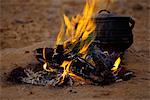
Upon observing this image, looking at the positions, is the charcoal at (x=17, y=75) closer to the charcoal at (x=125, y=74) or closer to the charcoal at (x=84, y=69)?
the charcoal at (x=84, y=69)

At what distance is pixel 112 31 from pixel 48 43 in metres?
1.77

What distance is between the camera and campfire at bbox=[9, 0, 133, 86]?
611 cm

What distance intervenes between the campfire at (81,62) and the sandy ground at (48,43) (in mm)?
168

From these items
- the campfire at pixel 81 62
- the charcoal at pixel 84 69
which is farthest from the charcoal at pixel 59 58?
the charcoal at pixel 84 69

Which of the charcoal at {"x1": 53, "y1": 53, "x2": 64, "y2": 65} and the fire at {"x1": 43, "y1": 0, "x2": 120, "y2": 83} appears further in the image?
the charcoal at {"x1": 53, "y1": 53, "x2": 64, "y2": 65}

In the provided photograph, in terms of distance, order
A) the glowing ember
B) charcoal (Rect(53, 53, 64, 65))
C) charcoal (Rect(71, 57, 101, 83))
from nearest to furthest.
Answer: 1. charcoal (Rect(71, 57, 101, 83))
2. charcoal (Rect(53, 53, 64, 65))
3. the glowing ember

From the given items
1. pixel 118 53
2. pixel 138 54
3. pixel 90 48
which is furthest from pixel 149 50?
pixel 90 48

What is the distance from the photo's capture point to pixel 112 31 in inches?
264

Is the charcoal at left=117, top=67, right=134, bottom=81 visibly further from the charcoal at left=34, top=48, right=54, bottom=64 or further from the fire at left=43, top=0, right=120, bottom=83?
the charcoal at left=34, top=48, right=54, bottom=64

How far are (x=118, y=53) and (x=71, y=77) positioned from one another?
114 centimetres

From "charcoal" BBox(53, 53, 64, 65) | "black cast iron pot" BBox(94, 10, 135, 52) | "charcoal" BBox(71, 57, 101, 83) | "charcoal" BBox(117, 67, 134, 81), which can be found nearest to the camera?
"charcoal" BBox(71, 57, 101, 83)

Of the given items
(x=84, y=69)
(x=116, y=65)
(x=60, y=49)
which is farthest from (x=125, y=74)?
(x=60, y=49)

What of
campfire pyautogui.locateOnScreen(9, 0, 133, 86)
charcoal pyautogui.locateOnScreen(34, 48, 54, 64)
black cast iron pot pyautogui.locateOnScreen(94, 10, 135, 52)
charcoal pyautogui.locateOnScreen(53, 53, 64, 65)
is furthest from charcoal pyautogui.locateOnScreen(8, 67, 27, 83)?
black cast iron pot pyautogui.locateOnScreen(94, 10, 135, 52)

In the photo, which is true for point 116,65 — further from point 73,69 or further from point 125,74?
point 73,69
